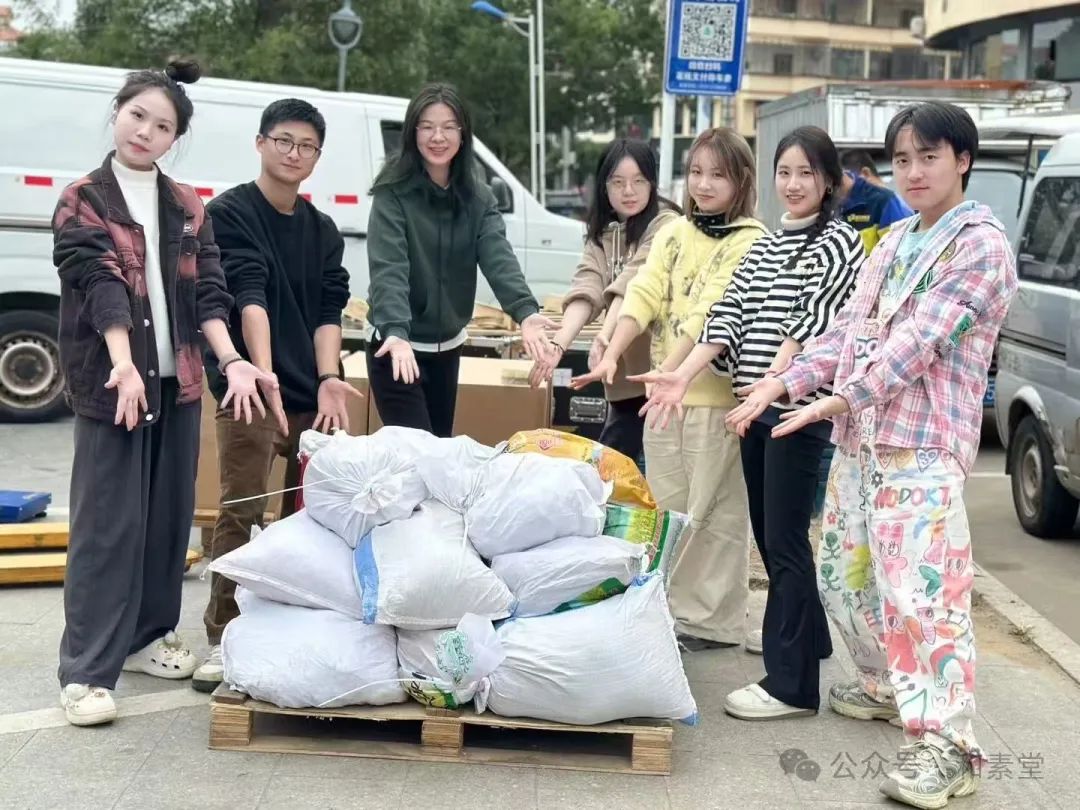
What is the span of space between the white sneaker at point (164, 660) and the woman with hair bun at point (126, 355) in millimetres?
249

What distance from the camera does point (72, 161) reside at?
29.9 feet

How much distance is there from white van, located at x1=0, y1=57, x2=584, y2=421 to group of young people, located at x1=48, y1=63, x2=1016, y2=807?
4.79 meters

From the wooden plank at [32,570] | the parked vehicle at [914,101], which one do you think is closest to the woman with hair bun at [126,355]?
the wooden plank at [32,570]

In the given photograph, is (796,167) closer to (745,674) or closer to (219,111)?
(745,674)

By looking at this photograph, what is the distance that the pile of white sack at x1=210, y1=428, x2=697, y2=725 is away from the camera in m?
3.59

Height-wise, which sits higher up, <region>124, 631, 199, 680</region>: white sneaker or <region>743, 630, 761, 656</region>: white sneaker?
<region>124, 631, 199, 680</region>: white sneaker

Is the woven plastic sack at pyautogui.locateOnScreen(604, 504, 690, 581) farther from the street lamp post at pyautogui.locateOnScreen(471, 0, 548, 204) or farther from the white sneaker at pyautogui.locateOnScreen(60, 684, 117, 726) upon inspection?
the street lamp post at pyautogui.locateOnScreen(471, 0, 548, 204)

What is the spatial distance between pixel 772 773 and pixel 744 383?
3.90 feet

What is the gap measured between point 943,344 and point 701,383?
4.09 feet

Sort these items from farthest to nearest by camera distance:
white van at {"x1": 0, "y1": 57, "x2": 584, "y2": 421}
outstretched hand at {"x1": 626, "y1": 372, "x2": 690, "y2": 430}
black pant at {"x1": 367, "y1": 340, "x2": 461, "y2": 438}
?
white van at {"x1": 0, "y1": 57, "x2": 584, "y2": 421}
black pant at {"x1": 367, "y1": 340, "x2": 461, "y2": 438}
outstretched hand at {"x1": 626, "y1": 372, "x2": 690, "y2": 430}

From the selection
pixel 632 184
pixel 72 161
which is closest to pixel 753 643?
pixel 632 184

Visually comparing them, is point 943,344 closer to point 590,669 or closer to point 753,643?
point 590,669

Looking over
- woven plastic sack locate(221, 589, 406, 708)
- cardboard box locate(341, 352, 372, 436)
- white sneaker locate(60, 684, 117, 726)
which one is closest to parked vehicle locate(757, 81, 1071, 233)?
cardboard box locate(341, 352, 372, 436)

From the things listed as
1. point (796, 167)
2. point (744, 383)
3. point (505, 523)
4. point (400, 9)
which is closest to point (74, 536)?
point (505, 523)
